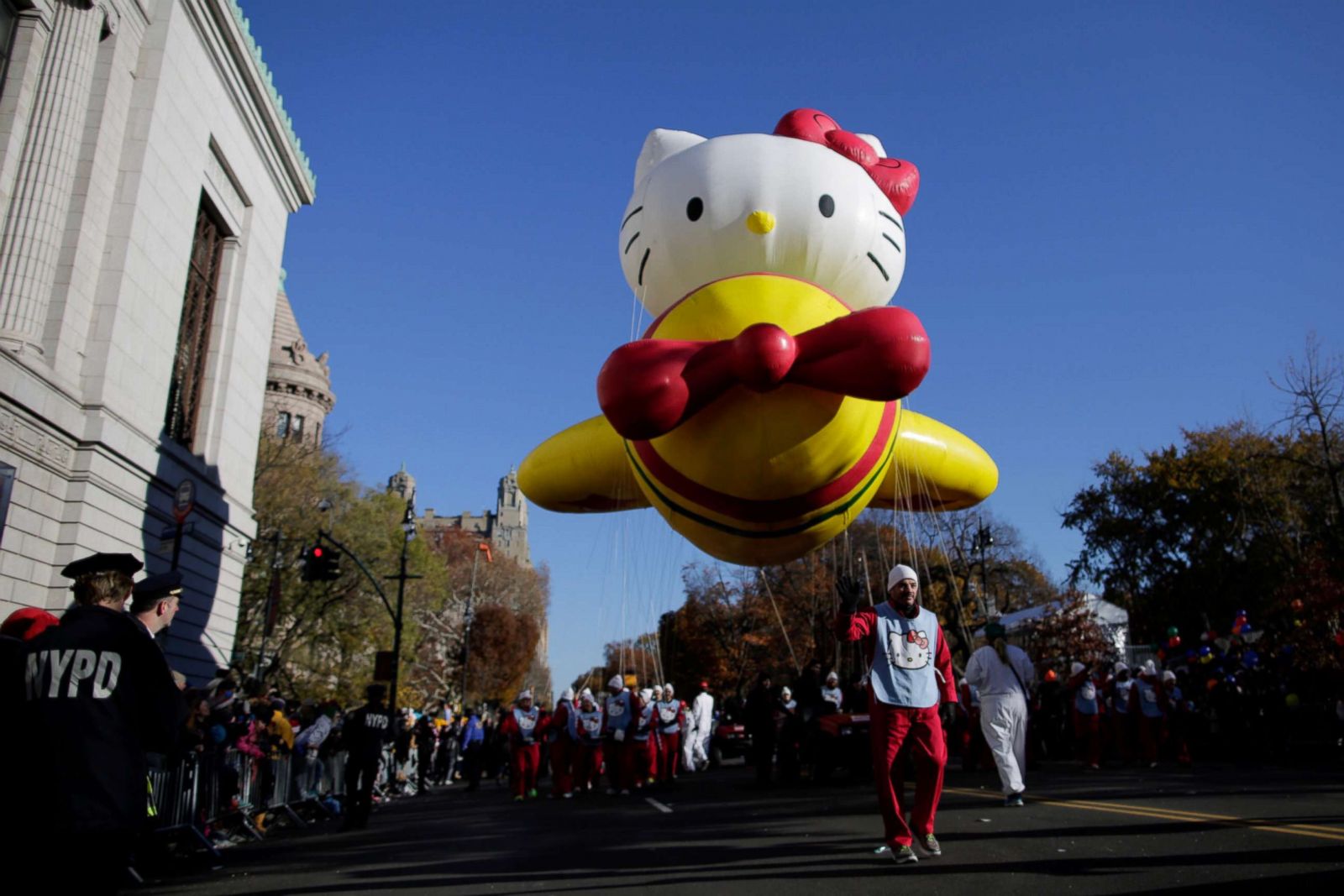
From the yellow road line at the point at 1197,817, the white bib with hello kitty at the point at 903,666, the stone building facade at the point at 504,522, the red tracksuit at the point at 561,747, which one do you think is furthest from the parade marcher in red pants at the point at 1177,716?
the stone building facade at the point at 504,522

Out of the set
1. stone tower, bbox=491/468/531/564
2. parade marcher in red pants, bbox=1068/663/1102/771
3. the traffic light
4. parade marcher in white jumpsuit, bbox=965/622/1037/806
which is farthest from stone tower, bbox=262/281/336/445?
stone tower, bbox=491/468/531/564

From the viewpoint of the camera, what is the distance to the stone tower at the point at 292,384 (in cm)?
5712

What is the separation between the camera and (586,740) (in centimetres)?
1544

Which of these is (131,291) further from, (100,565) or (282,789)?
(100,565)

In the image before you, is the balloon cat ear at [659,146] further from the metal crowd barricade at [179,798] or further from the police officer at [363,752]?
the police officer at [363,752]

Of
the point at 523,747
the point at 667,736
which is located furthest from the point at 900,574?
the point at 523,747

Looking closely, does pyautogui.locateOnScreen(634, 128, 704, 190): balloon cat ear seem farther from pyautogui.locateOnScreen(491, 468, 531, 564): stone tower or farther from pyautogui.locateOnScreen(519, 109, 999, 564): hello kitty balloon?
pyautogui.locateOnScreen(491, 468, 531, 564): stone tower

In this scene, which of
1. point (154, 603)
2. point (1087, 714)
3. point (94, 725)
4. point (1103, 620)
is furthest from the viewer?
point (1103, 620)

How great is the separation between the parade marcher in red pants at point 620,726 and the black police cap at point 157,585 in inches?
432

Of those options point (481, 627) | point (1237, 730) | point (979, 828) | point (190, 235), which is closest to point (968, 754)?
point (1237, 730)

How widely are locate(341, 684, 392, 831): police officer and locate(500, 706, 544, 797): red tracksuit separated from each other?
424 cm

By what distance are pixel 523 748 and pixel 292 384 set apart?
160 feet

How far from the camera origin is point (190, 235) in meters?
20.4

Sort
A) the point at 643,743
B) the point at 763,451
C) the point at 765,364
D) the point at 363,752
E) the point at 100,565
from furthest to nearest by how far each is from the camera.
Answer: the point at 643,743, the point at 363,752, the point at 763,451, the point at 765,364, the point at 100,565
